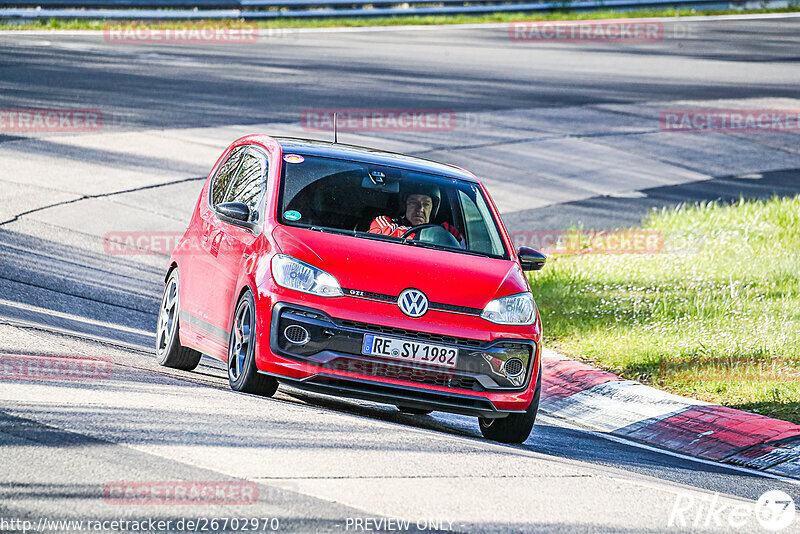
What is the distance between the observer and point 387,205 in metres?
8.87

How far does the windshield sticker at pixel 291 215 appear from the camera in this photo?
8.30 metres

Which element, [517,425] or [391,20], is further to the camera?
[391,20]

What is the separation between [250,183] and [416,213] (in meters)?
1.18

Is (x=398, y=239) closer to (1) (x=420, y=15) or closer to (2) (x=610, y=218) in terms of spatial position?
(2) (x=610, y=218)

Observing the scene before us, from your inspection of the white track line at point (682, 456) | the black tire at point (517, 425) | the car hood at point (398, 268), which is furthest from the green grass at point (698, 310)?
the car hood at point (398, 268)

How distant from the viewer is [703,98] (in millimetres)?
28125

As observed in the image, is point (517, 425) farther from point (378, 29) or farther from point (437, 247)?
point (378, 29)

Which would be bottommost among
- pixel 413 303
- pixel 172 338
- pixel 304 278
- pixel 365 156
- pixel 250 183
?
pixel 172 338

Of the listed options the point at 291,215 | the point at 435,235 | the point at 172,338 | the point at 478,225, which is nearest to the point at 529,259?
the point at 478,225

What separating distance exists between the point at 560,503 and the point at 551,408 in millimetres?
3909

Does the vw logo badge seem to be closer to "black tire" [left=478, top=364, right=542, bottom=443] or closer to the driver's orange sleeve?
"black tire" [left=478, top=364, right=542, bottom=443]

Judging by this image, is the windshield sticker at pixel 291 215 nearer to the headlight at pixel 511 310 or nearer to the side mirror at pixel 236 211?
the side mirror at pixel 236 211

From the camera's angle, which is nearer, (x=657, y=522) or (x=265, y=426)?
(x=657, y=522)

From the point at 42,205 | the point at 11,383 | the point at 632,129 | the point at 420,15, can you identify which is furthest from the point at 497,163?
the point at 420,15
